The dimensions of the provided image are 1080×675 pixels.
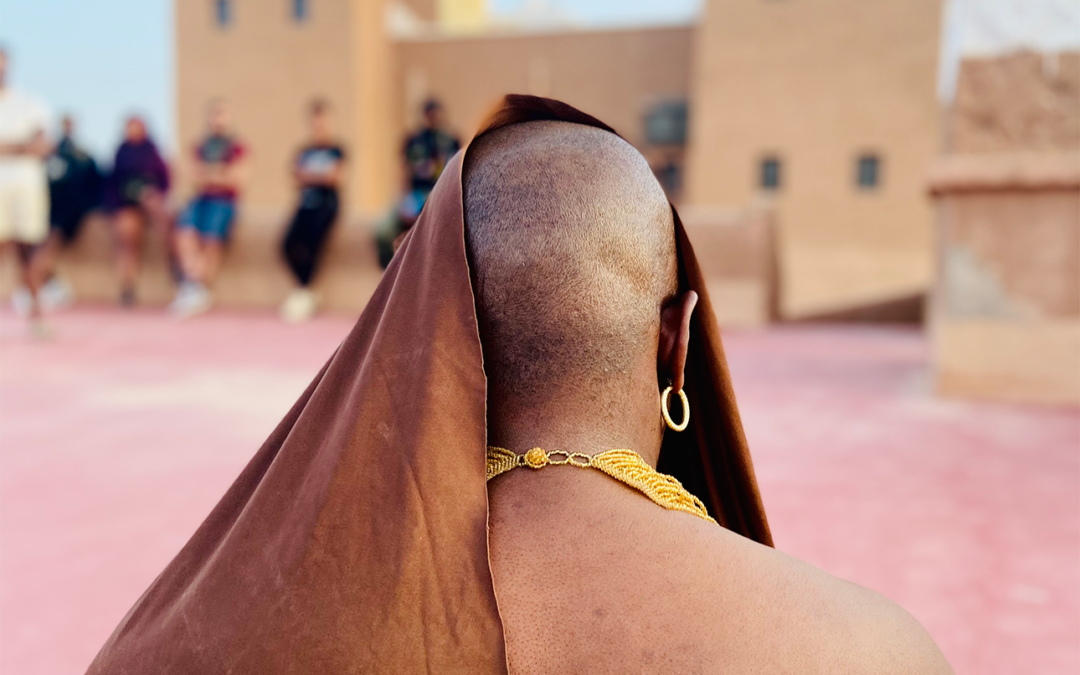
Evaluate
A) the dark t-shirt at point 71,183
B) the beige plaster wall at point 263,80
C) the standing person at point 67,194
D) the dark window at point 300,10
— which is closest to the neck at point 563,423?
the standing person at point 67,194

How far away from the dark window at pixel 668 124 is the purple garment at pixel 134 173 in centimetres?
1338

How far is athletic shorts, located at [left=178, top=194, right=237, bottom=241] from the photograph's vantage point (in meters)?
9.01

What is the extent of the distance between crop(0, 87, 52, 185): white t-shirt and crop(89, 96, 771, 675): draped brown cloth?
6.44 m

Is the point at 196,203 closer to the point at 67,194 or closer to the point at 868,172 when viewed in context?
the point at 67,194

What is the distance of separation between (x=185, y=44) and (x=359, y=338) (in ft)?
77.8

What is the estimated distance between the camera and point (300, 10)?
21.2 metres

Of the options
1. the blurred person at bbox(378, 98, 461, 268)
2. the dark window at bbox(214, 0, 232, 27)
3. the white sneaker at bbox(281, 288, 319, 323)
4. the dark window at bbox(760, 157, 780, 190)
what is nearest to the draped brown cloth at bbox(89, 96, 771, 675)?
the blurred person at bbox(378, 98, 461, 268)

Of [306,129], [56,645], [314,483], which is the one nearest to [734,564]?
[314,483]

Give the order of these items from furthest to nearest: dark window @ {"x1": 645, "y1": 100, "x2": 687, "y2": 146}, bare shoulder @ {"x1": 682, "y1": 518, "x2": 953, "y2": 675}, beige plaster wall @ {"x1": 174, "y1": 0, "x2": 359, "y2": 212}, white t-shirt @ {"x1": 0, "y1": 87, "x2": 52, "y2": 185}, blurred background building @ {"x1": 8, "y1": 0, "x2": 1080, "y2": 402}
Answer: beige plaster wall @ {"x1": 174, "y1": 0, "x2": 359, "y2": 212}, dark window @ {"x1": 645, "y1": 100, "x2": 687, "y2": 146}, blurred background building @ {"x1": 8, "y1": 0, "x2": 1080, "y2": 402}, white t-shirt @ {"x1": 0, "y1": 87, "x2": 52, "y2": 185}, bare shoulder @ {"x1": 682, "y1": 518, "x2": 953, "y2": 675}

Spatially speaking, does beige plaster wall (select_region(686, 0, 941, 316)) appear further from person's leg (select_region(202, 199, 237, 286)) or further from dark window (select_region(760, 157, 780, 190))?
person's leg (select_region(202, 199, 237, 286))

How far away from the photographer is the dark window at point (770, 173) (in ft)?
61.6

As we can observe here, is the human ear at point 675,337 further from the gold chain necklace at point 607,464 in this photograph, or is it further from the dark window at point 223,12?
the dark window at point 223,12

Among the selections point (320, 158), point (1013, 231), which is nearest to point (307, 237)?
point (320, 158)

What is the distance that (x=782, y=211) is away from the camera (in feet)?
62.0
